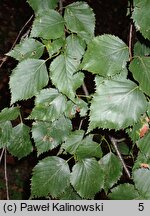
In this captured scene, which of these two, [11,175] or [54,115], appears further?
[11,175]

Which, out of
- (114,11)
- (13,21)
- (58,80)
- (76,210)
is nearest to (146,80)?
(58,80)

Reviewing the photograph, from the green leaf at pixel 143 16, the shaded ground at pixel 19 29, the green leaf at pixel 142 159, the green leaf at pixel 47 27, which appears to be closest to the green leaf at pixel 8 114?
the green leaf at pixel 47 27

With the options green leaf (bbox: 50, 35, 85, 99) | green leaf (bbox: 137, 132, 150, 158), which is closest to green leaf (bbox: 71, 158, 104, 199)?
green leaf (bbox: 137, 132, 150, 158)

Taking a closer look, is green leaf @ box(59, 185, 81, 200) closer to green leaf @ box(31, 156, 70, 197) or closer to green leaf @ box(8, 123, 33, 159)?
green leaf @ box(31, 156, 70, 197)

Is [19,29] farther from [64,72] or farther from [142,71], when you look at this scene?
[142,71]

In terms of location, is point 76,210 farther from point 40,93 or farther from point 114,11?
point 114,11

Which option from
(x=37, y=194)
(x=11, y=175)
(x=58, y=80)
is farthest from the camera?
(x=11, y=175)

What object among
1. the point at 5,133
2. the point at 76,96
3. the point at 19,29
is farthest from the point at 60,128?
the point at 19,29
